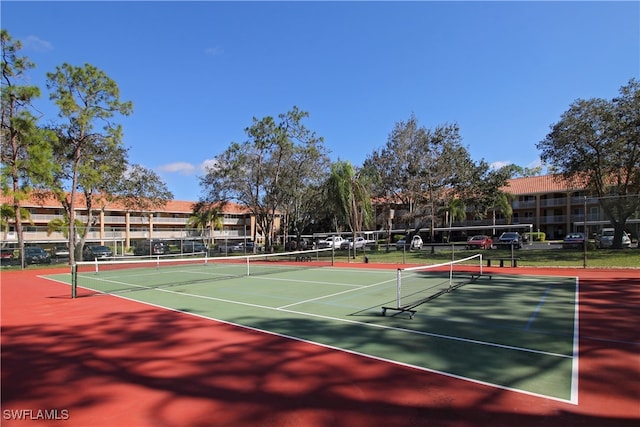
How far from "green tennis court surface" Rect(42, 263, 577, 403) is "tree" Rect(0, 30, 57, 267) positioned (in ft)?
54.4

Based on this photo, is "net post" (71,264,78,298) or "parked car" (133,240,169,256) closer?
"net post" (71,264,78,298)

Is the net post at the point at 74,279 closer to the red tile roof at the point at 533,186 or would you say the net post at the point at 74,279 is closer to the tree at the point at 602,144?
the tree at the point at 602,144

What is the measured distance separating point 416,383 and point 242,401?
2.35 metres

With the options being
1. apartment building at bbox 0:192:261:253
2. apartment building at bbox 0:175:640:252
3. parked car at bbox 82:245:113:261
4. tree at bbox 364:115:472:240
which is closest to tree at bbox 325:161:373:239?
tree at bbox 364:115:472:240

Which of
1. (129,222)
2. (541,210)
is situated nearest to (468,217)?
(541,210)

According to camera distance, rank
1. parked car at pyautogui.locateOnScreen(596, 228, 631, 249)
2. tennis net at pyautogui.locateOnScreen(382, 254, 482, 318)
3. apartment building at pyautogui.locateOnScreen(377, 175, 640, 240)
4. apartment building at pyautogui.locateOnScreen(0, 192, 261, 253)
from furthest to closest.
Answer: apartment building at pyautogui.locateOnScreen(377, 175, 640, 240) → apartment building at pyautogui.locateOnScreen(0, 192, 261, 253) → parked car at pyautogui.locateOnScreen(596, 228, 631, 249) → tennis net at pyautogui.locateOnScreen(382, 254, 482, 318)

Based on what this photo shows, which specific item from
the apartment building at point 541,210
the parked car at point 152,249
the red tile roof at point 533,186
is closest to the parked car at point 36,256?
the parked car at point 152,249

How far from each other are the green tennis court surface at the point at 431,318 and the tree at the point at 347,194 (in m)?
14.5

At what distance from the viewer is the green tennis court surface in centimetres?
592

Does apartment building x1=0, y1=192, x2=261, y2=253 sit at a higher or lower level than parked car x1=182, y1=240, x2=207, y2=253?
higher

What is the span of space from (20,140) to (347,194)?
2468 cm

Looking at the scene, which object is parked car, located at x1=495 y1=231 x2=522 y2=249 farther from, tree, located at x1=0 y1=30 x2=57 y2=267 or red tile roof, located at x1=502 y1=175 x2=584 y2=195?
tree, located at x1=0 y1=30 x2=57 y2=267

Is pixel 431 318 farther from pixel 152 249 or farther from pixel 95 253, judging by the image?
pixel 95 253

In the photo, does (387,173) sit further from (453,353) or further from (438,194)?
(453,353)
